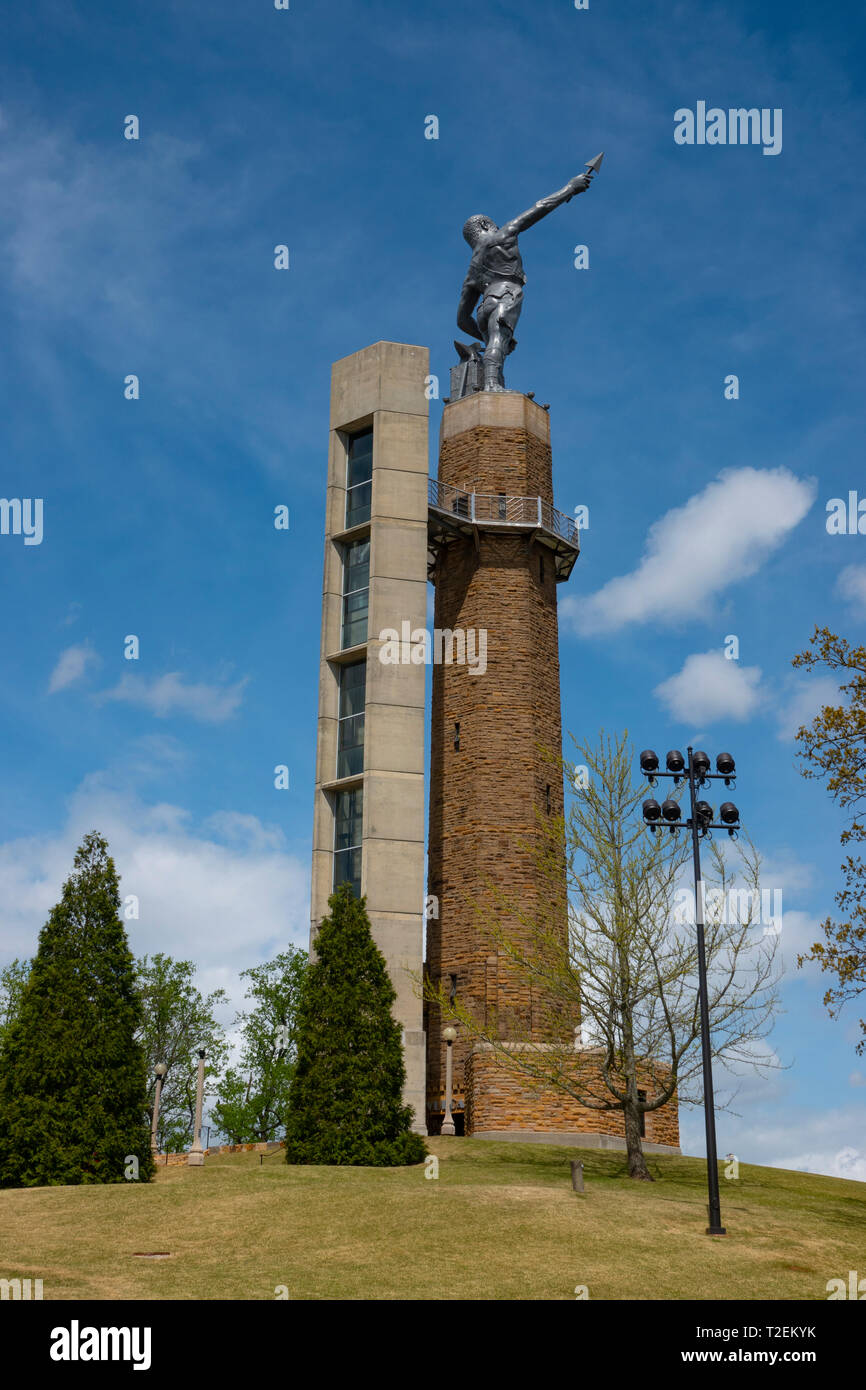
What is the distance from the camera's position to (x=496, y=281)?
4791 centimetres

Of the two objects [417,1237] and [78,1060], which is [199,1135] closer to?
[78,1060]

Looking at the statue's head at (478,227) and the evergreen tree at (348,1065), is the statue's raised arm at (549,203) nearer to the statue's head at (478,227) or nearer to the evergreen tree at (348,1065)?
the statue's head at (478,227)

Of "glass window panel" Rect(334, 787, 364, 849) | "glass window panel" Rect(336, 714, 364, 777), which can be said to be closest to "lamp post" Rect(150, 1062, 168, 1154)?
"glass window panel" Rect(334, 787, 364, 849)

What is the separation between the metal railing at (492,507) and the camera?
141ft

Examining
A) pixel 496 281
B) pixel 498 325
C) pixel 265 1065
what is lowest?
pixel 265 1065

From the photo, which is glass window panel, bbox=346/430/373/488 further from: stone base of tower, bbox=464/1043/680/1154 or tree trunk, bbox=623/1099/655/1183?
tree trunk, bbox=623/1099/655/1183

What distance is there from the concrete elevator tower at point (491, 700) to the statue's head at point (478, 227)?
682 cm

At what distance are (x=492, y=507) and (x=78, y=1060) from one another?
23.1m

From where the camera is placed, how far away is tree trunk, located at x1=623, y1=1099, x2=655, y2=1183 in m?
28.9

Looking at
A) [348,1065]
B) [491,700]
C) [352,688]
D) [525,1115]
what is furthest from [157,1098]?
[491,700]

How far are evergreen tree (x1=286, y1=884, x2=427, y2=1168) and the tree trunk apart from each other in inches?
181

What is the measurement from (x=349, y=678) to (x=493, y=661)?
5290 millimetres

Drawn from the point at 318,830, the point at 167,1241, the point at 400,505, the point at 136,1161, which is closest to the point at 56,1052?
the point at 136,1161
